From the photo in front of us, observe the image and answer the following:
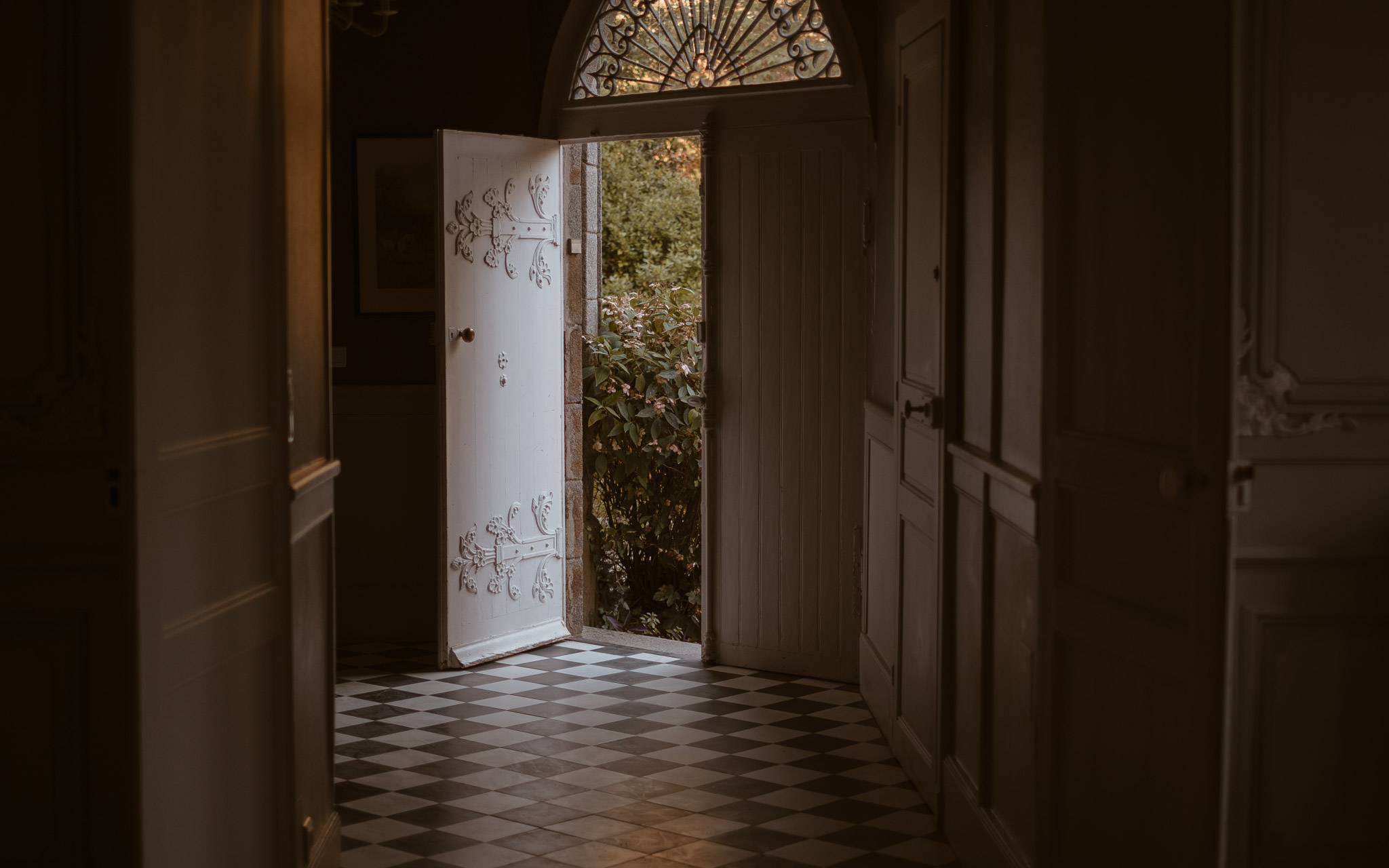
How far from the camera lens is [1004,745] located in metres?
3.15

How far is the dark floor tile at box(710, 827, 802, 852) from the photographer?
361cm

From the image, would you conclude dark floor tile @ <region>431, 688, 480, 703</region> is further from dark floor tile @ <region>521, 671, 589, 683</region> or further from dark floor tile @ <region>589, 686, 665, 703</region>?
dark floor tile @ <region>589, 686, 665, 703</region>

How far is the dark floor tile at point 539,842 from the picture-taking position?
358 cm

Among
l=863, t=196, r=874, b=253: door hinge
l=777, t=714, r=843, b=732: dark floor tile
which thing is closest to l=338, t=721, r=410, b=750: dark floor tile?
l=777, t=714, r=843, b=732: dark floor tile

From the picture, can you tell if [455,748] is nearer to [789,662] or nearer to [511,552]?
[511,552]

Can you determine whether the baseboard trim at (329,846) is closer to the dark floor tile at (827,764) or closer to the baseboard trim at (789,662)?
the dark floor tile at (827,764)

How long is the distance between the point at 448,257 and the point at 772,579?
195 cm

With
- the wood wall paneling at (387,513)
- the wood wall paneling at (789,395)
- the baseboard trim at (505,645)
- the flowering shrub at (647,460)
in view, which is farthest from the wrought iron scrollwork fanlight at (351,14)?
the baseboard trim at (505,645)

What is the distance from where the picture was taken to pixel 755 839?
3670 mm

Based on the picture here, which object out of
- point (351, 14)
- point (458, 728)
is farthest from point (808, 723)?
point (351, 14)

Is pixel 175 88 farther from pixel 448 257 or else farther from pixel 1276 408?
pixel 448 257

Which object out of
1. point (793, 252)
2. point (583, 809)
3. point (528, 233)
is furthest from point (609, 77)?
point (583, 809)

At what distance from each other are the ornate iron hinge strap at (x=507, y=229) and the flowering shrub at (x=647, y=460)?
1.39 metres

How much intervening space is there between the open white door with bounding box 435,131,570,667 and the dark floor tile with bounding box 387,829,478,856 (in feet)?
6.32
